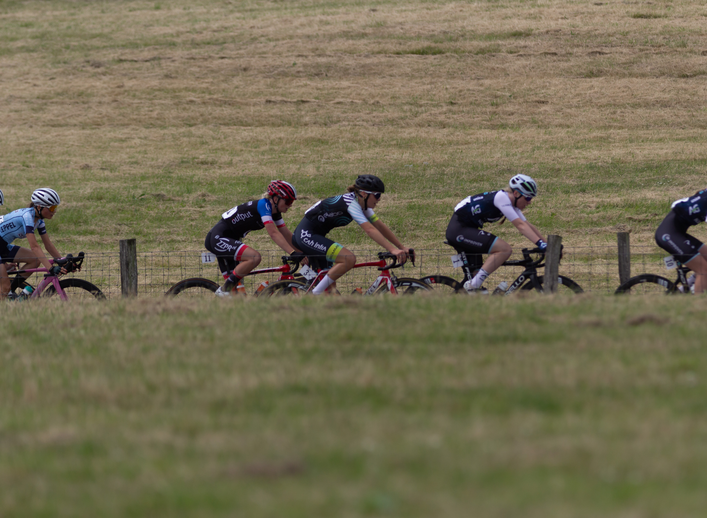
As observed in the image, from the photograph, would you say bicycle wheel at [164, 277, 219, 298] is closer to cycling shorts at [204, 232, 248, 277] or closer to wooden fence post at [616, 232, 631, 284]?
cycling shorts at [204, 232, 248, 277]

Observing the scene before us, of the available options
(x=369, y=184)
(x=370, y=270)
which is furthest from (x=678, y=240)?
(x=370, y=270)

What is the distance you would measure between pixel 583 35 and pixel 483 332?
112ft

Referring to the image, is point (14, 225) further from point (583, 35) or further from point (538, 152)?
point (583, 35)

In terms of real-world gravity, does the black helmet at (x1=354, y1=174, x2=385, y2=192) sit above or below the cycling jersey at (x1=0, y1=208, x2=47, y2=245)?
above

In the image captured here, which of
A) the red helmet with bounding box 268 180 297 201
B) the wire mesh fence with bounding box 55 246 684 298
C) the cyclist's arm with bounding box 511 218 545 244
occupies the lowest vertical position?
the wire mesh fence with bounding box 55 246 684 298

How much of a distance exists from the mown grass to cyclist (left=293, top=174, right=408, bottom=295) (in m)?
2.45

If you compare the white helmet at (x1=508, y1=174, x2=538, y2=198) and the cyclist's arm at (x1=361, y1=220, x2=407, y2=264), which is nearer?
the cyclist's arm at (x1=361, y1=220, x2=407, y2=264)

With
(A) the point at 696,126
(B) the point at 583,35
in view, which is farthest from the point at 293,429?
(B) the point at 583,35

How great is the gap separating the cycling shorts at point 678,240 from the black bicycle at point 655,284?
140 mm

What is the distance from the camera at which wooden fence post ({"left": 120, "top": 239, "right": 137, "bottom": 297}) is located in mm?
12094

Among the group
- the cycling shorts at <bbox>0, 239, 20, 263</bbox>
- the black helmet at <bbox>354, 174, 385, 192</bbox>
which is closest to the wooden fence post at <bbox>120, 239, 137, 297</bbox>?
the cycling shorts at <bbox>0, 239, 20, 263</bbox>

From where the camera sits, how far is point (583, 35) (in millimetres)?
38594

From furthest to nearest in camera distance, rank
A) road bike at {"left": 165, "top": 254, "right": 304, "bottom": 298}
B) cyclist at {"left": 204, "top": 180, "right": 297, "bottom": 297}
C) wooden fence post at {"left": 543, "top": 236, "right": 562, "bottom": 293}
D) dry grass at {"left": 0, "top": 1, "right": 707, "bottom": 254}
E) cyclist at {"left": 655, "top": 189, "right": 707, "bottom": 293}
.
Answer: dry grass at {"left": 0, "top": 1, "right": 707, "bottom": 254}, road bike at {"left": 165, "top": 254, "right": 304, "bottom": 298}, cyclist at {"left": 204, "top": 180, "right": 297, "bottom": 297}, wooden fence post at {"left": 543, "top": 236, "right": 562, "bottom": 293}, cyclist at {"left": 655, "top": 189, "right": 707, "bottom": 293}

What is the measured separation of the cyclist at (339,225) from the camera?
11000 mm
